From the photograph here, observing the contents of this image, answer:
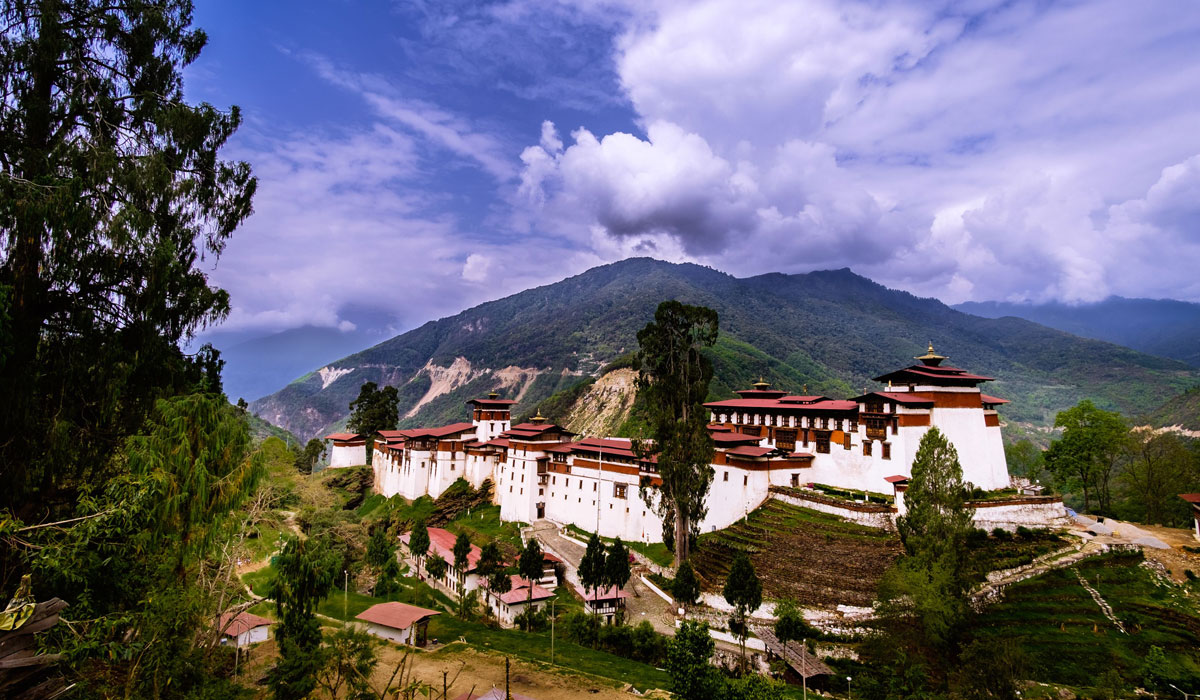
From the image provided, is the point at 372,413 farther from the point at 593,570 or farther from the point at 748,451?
the point at 748,451

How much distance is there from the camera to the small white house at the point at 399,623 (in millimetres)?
21172

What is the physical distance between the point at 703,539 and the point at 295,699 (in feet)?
72.5

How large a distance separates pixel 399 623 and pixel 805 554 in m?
19.1

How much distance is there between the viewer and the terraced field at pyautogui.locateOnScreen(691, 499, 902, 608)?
24.3m

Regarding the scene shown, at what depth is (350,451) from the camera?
61.7 meters

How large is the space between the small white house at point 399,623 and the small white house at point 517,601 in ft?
19.7

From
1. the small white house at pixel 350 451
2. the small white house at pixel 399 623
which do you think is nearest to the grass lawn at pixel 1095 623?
the small white house at pixel 399 623

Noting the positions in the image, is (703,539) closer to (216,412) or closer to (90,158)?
(216,412)

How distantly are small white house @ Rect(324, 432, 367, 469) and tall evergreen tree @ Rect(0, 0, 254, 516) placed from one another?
179 ft

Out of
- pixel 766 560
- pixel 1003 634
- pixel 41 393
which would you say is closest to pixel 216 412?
pixel 41 393

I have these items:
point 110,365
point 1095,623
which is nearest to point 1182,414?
point 1095,623

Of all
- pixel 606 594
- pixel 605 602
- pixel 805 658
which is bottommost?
pixel 805 658

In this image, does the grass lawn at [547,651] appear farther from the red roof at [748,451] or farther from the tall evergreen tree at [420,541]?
the red roof at [748,451]

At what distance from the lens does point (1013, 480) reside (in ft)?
119
